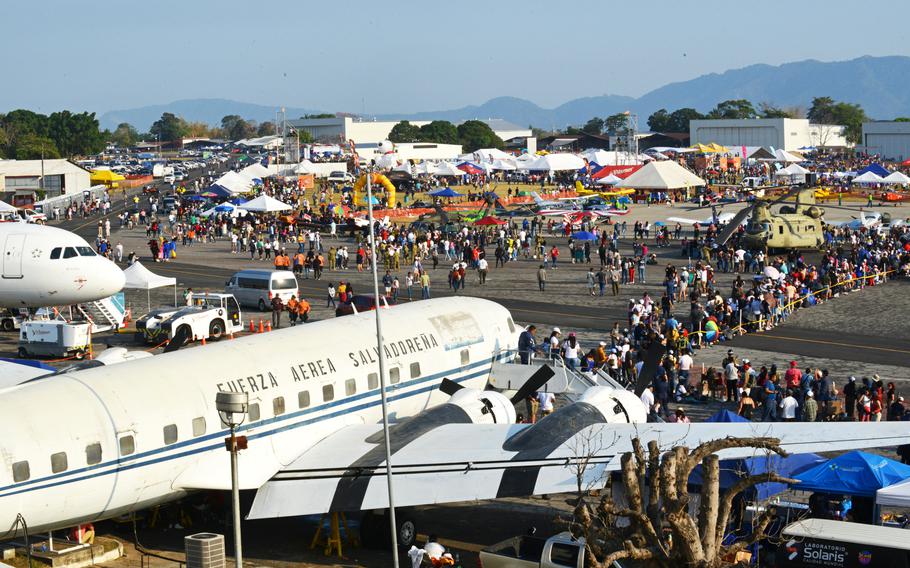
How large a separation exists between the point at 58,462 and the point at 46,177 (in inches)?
4720

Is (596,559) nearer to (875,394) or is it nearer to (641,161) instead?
(875,394)

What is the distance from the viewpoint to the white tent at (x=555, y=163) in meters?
121

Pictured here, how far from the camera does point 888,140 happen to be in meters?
189

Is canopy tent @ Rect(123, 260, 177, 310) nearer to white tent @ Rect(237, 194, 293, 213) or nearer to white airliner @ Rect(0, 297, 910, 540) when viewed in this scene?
white airliner @ Rect(0, 297, 910, 540)

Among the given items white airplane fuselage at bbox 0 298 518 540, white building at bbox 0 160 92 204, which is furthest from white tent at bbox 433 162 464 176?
white airplane fuselage at bbox 0 298 518 540

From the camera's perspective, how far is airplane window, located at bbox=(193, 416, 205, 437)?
70.2 ft

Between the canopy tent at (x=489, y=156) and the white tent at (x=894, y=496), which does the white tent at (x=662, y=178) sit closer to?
the canopy tent at (x=489, y=156)

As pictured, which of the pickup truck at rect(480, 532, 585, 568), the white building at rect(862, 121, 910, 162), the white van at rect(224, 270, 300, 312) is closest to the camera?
the pickup truck at rect(480, 532, 585, 568)

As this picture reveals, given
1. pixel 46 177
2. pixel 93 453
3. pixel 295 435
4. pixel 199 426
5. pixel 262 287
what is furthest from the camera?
pixel 46 177

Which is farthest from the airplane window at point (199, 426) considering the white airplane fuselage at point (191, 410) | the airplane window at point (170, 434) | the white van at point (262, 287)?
the white van at point (262, 287)

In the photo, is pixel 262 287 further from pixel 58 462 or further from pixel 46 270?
pixel 58 462

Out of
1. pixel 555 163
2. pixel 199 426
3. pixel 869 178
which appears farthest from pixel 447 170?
pixel 199 426

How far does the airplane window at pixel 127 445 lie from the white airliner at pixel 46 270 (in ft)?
69.2

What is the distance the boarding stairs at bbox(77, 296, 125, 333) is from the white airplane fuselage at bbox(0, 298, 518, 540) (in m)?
22.3
